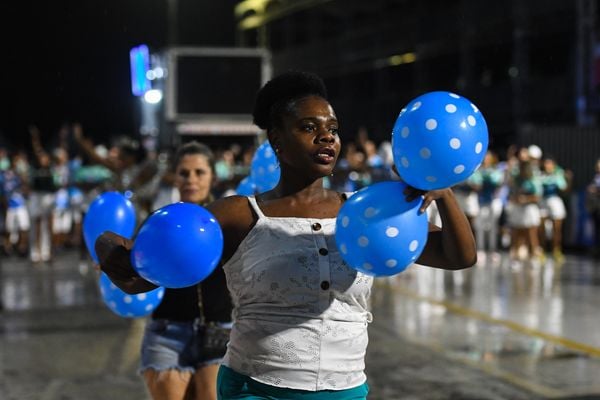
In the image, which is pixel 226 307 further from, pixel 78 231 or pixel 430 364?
pixel 78 231

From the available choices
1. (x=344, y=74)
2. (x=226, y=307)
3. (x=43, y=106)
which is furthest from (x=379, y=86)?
(x=226, y=307)

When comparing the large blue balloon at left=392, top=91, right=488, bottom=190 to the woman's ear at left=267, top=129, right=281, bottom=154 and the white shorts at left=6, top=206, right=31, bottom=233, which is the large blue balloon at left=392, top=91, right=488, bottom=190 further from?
the white shorts at left=6, top=206, right=31, bottom=233

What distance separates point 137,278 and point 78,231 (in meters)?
17.1

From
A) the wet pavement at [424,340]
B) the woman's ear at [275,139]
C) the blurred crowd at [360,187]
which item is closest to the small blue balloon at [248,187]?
the woman's ear at [275,139]

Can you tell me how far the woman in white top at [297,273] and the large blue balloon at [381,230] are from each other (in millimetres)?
147

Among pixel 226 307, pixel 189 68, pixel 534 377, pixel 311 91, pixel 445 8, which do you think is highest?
pixel 445 8

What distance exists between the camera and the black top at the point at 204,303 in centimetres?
436

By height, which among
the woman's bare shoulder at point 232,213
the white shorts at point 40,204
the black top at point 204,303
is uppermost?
the woman's bare shoulder at point 232,213

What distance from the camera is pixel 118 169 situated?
36.4 feet

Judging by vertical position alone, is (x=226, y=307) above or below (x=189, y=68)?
below

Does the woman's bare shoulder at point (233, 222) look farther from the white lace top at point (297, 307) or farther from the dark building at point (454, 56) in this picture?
the dark building at point (454, 56)

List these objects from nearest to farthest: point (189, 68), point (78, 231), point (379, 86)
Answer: point (78, 231)
point (189, 68)
point (379, 86)

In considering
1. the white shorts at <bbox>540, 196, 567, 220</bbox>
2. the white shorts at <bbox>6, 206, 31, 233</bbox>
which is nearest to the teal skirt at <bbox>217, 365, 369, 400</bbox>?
the white shorts at <bbox>540, 196, 567, 220</bbox>

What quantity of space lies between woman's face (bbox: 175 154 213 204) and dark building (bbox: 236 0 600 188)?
690 inches
